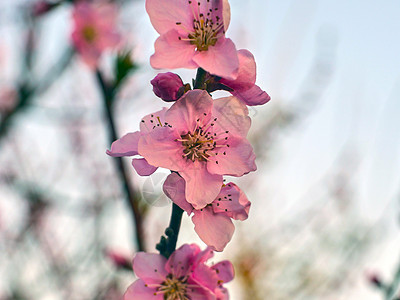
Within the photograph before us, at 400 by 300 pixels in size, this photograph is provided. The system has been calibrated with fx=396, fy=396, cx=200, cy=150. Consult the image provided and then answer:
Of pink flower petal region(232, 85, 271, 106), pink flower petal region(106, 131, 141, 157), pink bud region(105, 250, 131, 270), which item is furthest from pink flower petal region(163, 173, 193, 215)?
pink bud region(105, 250, 131, 270)

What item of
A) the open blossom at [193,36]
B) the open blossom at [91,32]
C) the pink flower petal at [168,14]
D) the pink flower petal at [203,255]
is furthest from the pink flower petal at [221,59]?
the open blossom at [91,32]

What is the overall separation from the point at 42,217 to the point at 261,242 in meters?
2.27

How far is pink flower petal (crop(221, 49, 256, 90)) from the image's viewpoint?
81 cm

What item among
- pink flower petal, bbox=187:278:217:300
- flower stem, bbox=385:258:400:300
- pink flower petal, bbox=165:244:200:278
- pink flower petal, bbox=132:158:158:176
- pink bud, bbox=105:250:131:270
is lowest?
pink bud, bbox=105:250:131:270

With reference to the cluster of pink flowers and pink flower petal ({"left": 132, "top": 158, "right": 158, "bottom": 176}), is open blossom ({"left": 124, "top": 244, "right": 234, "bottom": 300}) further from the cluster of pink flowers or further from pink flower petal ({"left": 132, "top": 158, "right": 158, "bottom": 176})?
pink flower petal ({"left": 132, "top": 158, "right": 158, "bottom": 176})

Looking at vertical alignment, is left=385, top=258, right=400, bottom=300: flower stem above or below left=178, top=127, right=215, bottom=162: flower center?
below

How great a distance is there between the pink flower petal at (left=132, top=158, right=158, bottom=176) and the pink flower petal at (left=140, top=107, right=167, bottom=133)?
0.08m

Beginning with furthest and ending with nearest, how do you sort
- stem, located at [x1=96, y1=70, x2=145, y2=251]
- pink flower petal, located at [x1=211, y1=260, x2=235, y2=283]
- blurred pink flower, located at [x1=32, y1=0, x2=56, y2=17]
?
blurred pink flower, located at [x1=32, y1=0, x2=56, y2=17] → stem, located at [x1=96, y1=70, x2=145, y2=251] → pink flower petal, located at [x1=211, y1=260, x2=235, y2=283]

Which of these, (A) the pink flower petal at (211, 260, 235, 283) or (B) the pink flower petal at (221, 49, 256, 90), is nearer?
(B) the pink flower petal at (221, 49, 256, 90)

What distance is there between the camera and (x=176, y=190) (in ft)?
2.65

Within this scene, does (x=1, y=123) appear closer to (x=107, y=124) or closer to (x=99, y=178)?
(x=99, y=178)

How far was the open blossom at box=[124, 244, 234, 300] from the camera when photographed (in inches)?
34.9

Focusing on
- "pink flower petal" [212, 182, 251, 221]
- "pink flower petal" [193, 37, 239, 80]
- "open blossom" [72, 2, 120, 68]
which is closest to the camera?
"pink flower petal" [193, 37, 239, 80]

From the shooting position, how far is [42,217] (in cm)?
412
